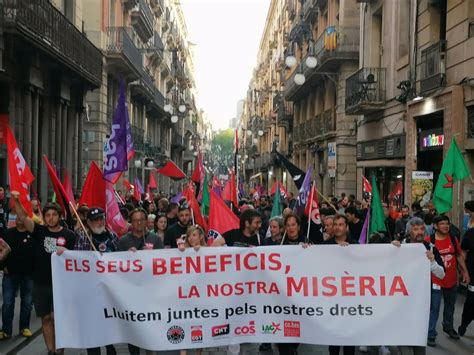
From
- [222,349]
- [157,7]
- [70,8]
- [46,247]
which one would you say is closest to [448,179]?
[222,349]

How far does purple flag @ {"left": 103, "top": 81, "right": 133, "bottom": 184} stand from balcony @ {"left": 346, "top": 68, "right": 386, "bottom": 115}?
1325cm

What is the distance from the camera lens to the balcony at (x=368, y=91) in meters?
20.1

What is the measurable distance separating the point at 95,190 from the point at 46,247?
2.20 metres

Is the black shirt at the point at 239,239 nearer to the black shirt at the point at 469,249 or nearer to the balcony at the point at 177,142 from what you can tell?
the black shirt at the point at 469,249

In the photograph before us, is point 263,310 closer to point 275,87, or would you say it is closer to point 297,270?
point 297,270

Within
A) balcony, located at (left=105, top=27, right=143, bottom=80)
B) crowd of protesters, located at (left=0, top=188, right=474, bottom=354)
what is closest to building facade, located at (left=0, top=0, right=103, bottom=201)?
balcony, located at (left=105, top=27, right=143, bottom=80)

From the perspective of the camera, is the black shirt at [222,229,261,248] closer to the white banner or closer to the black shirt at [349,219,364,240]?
the white banner

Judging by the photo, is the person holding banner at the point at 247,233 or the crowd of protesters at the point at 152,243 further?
the person holding banner at the point at 247,233

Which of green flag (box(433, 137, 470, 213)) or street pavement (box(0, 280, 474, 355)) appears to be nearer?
street pavement (box(0, 280, 474, 355))

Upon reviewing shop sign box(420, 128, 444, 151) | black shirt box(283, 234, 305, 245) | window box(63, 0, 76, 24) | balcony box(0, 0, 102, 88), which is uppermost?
window box(63, 0, 76, 24)

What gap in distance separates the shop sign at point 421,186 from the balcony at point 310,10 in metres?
18.6

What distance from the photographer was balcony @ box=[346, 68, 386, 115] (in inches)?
791

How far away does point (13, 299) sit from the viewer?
7.57 m

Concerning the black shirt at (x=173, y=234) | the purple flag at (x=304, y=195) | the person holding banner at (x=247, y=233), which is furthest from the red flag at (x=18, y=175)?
the purple flag at (x=304, y=195)
